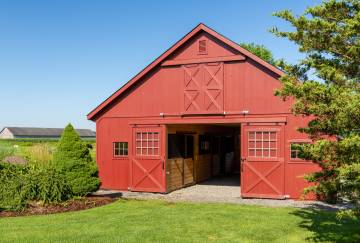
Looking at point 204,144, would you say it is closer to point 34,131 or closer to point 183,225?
point 183,225

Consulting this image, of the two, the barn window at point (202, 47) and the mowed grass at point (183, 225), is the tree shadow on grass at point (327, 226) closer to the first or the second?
the mowed grass at point (183, 225)

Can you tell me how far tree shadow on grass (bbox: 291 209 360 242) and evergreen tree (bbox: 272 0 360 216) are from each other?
170cm

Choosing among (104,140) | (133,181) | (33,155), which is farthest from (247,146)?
(33,155)

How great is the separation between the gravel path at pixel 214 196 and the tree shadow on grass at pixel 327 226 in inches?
47.7

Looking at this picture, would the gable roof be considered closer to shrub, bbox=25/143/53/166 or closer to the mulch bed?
shrub, bbox=25/143/53/166

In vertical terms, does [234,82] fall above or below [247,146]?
above

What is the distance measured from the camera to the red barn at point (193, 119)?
46.2 ft

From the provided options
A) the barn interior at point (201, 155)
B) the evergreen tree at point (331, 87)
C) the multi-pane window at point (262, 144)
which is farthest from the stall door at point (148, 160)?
the evergreen tree at point (331, 87)

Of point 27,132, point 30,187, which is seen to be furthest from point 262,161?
point 27,132

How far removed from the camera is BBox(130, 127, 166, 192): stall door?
1588 centimetres

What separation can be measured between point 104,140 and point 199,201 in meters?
5.55

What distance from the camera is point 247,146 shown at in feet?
47.6

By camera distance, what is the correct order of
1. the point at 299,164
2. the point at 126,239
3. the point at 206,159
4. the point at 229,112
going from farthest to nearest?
the point at 206,159, the point at 229,112, the point at 299,164, the point at 126,239

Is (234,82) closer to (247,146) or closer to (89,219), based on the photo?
(247,146)
